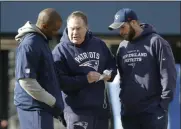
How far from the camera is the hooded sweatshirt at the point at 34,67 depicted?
4094 millimetres

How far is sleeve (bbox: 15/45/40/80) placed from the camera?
4.08 metres

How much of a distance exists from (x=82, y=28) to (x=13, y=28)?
4.70 meters

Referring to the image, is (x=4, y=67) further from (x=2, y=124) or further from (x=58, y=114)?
(x=58, y=114)

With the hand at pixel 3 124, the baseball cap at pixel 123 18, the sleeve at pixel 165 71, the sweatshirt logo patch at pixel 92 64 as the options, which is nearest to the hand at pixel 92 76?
the sweatshirt logo patch at pixel 92 64

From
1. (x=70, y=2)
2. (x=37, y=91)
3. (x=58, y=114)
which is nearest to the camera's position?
(x=37, y=91)

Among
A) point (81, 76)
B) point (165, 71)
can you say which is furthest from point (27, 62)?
point (165, 71)

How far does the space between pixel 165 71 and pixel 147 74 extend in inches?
6.9

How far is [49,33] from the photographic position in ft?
14.1

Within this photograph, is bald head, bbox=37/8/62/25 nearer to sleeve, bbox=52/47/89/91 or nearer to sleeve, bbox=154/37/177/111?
sleeve, bbox=52/47/89/91

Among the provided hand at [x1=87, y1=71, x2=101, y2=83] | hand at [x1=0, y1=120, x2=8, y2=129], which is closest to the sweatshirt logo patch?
hand at [x1=87, y1=71, x2=101, y2=83]

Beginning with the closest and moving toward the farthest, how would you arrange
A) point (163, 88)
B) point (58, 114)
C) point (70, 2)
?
1. point (58, 114)
2. point (163, 88)
3. point (70, 2)

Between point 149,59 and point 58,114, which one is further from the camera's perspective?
point 149,59

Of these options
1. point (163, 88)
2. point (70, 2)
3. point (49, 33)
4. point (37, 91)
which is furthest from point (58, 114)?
point (70, 2)

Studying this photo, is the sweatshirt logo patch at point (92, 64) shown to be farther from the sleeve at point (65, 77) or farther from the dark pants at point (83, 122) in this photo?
the dark pants at point (83, 122)
